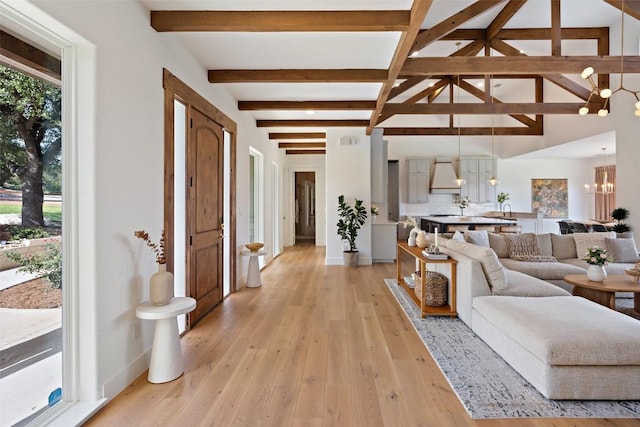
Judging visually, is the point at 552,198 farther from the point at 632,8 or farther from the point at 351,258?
the point at 351,258

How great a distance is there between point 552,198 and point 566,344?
10.1 meters

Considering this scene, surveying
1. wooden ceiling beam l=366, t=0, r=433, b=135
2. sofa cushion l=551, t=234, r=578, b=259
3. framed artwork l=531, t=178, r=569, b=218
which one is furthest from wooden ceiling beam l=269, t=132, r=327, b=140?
framed artwork l=531, t=178, r=569, b=218

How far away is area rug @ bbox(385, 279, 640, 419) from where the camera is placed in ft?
6.28

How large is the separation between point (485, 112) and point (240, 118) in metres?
4.86

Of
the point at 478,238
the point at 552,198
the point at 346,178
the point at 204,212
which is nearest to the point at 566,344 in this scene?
the point at 478,238

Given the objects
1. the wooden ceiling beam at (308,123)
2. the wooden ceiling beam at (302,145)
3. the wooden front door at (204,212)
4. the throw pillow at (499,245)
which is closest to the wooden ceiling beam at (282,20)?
the wooden front door at (204,212)

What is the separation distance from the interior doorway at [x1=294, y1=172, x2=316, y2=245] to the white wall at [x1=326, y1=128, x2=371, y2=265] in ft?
14.5

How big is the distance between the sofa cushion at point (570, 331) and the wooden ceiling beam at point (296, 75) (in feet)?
9.24

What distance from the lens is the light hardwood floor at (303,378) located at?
188cm

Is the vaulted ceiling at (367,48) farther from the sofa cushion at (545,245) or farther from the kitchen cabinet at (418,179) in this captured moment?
the kitchen cabinet at (418,179)

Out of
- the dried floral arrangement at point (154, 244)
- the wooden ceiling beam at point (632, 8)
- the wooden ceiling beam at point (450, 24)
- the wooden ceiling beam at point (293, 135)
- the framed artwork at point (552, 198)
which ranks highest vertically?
the wooden ceiling beam at point (632, 8)

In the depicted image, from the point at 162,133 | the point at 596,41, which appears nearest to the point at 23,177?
the point at 162,133

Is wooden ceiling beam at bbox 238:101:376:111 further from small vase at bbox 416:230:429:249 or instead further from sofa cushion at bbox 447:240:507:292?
sofa cushion at bbox 447:240:507:292

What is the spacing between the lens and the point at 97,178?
6.49ft
